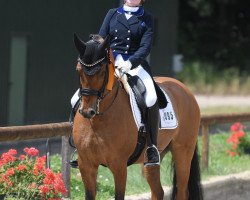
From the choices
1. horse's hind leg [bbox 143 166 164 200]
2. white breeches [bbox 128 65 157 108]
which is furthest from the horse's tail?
white breeches [bbox 128 65 157 108]

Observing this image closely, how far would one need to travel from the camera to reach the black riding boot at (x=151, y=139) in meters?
7.46

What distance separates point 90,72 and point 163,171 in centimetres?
433

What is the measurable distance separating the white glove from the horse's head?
0.52 meters

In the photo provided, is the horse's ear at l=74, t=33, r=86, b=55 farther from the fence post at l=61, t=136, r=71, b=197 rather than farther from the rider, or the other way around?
the fence post at l=61, t=136, r=71, b=197

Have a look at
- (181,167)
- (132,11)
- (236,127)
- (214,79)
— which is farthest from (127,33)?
(214,79)

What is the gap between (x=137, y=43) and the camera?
7.63m

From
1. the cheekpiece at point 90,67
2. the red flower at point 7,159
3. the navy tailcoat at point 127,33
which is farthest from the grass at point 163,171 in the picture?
the cheekpiece at point 90,67

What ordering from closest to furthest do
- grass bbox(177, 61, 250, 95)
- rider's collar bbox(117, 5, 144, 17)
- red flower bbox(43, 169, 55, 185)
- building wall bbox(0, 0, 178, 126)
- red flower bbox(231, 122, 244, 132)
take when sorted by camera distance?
red flower bbox(43, 169, 55, 185), rider's collar bbox(117, 5, 144, 17), red flower bbox(231, 122, 244, 132), building wall bbox(0, 0, 178, 126), grass bbox(177, 61, 250, 95)

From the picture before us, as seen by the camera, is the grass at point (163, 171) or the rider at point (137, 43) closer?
the rider at point (137, 43)

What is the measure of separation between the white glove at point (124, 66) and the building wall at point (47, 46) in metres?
8.67

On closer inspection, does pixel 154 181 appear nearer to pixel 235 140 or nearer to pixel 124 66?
pixel 124 66

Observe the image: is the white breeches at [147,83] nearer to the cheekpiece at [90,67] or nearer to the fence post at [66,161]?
the cheekpiece at [90,67]

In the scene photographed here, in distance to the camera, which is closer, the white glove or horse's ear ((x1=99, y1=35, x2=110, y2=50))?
horse's ear ((x1=99, y1=35, x2=110, y2=50))

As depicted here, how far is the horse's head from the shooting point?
656cm
